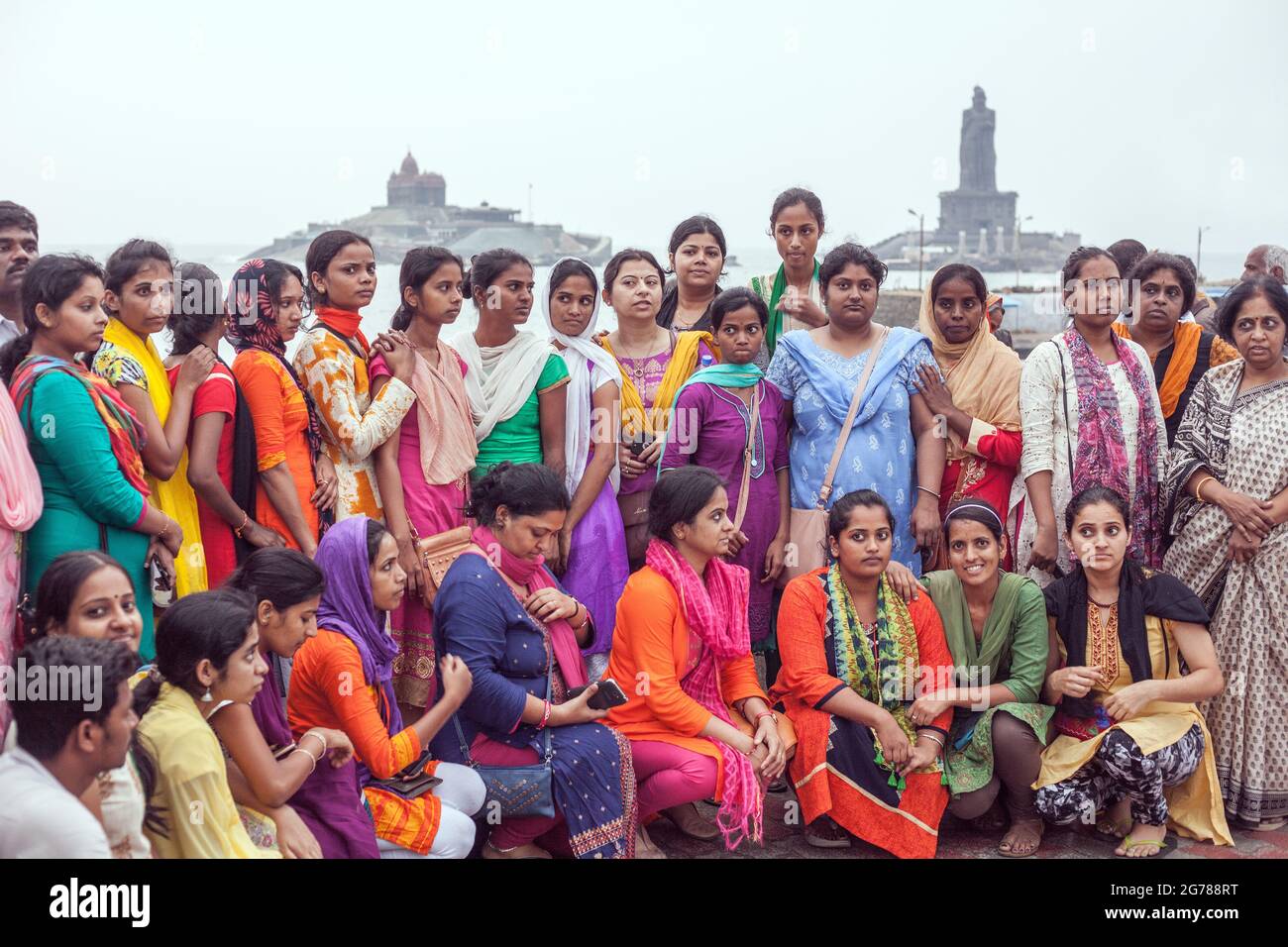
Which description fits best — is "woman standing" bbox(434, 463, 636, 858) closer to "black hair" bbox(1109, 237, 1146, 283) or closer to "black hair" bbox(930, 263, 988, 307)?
"black hair" bbox(930, 263, 988, 307)

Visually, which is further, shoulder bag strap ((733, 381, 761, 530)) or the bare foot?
shoulder bag strap ((733, 381, 761, 530))

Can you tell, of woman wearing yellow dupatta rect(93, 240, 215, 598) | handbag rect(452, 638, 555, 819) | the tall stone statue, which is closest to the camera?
handbag rect(452, 638, 555, 819)

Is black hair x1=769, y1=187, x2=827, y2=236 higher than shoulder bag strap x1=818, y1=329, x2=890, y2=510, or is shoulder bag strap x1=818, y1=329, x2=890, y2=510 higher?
black hair x1=769, y1=187, x2=827, y2=236

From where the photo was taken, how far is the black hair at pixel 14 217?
486 cm

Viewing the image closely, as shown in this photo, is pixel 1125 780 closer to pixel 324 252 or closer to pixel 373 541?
pixel 373 541

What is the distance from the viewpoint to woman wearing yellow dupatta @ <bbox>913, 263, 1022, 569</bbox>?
5.31m

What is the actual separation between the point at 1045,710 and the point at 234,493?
137 inches

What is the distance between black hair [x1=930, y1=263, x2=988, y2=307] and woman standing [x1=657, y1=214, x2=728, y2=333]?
1.11 m

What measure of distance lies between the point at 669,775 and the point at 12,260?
11.4 ft

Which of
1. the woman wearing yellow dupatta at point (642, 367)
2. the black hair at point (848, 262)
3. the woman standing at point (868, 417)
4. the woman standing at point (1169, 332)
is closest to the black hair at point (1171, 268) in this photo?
the woman standing at point (1169, 332)

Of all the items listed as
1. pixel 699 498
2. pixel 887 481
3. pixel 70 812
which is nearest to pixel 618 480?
pixel 699 498

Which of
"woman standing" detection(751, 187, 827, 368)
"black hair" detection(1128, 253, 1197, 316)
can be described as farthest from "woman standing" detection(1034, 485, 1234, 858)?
"woman standing" detection(751, 187, 827, 368)

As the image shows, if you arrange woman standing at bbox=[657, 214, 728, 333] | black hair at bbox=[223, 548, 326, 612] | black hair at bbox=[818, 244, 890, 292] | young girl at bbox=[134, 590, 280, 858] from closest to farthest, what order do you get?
1. young girl at bbox=[134, 590, 280, 858]
2. black hair at bbox=[223, 548, 326, 612]
3. black hair at bbox=[818, 244, 890, 292]
4. woman standing at bbox=[657, 214, 728, 333]

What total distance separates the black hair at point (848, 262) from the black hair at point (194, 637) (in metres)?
Result: 3.09
